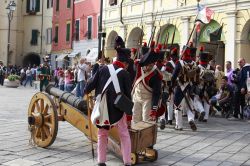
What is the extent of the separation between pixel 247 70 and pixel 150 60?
6.43 m

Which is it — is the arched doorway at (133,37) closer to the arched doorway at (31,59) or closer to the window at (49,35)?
the window at (49,35)

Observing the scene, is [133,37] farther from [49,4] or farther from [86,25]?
[49,4]

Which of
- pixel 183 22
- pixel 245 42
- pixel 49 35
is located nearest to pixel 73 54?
pixel 49 35

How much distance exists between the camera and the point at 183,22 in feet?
80.0

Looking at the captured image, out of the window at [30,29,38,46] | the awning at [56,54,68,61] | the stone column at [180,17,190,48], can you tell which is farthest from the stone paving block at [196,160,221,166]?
the window at [30,29,38,46]

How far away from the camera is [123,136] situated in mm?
6379

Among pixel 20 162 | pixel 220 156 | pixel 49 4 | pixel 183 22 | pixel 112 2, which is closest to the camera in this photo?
pixel 20 162

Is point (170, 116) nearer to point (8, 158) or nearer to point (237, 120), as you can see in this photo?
point (237, 120)

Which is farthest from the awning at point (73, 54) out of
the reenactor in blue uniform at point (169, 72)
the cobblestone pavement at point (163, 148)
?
the reenactor in blue uniform at point (169, 72)

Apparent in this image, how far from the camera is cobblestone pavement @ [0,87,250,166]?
7184mm

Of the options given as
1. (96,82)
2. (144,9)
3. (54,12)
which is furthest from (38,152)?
(54,12)

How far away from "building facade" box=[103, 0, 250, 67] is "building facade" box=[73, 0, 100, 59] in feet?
14.0

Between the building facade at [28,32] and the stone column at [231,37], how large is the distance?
2829cm

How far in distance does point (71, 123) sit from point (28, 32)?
145 ft
